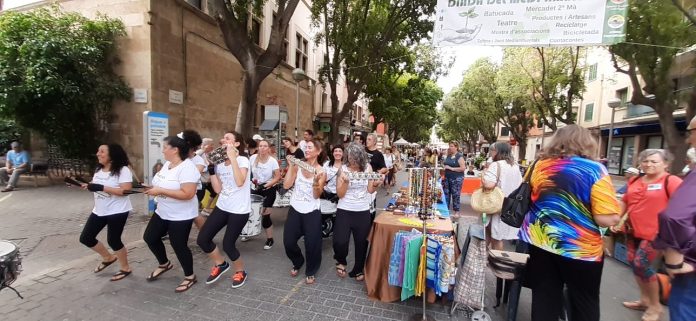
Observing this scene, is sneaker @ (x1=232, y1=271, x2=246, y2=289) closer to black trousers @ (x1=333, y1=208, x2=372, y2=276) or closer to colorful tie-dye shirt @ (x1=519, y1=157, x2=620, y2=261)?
black trousers @ (x1=333, y1=208, x2=372, y2=276)

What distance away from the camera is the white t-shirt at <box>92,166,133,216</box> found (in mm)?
3580

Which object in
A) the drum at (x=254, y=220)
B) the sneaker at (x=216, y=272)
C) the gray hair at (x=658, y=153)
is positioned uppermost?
the gray hair at (x=658, y=153)

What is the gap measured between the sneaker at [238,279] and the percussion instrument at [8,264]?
6.04ft

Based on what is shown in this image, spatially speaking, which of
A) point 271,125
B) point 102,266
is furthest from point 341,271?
point 271,125

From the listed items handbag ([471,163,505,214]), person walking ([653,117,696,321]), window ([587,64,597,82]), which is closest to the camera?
person walking ([653,117,696,321])

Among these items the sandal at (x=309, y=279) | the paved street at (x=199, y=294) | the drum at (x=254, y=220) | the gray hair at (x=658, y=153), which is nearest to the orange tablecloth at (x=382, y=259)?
the paved street at (x=199, y=294)

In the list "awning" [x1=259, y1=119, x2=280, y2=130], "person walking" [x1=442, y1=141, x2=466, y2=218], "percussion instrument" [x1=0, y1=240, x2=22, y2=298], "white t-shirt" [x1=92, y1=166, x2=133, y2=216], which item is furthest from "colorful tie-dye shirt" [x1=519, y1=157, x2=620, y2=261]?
"awning" [x1=259, y1=119, x2=280, y2=130]

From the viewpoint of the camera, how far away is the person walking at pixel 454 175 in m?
7.48

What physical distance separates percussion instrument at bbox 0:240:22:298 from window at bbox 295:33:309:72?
17312mm

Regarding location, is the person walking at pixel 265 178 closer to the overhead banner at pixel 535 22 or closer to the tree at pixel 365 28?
the overhead banner at pixel 535 22

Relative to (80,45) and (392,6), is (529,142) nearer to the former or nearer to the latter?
(392,6)

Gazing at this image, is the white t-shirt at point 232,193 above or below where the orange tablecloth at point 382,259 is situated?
above

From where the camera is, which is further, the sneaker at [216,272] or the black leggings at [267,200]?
the black leggings at [267,200]

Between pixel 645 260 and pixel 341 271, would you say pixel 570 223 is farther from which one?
pixel 341 271
